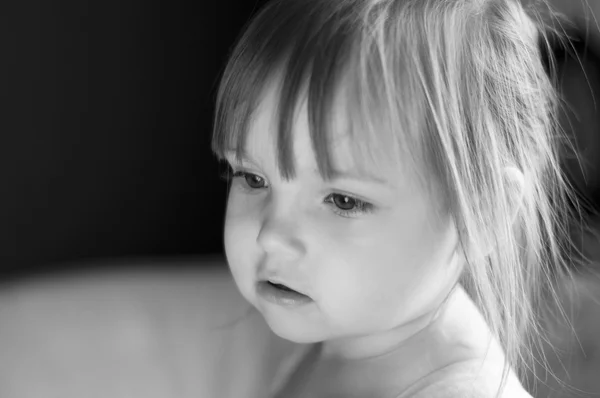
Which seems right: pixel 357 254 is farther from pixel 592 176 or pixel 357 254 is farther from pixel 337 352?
pixel 592 176

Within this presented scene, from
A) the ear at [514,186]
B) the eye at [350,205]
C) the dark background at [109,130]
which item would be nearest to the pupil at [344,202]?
the eye at [350,205]

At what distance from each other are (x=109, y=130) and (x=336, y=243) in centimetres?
87

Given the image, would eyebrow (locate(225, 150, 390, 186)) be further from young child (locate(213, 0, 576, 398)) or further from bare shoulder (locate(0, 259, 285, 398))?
bare shoulder (locate(0, 259, 285, 398))

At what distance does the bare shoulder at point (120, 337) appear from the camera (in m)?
0.93

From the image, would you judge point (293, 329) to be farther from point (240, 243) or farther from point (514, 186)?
point (514, 186)

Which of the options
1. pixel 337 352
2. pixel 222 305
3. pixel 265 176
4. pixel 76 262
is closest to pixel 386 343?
pixel 337 352

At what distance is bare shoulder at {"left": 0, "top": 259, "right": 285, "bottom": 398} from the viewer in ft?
3.06

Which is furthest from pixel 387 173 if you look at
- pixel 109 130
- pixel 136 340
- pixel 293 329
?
pixel 109 130

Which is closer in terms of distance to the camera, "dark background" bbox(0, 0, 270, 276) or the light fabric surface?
the light fabric surface

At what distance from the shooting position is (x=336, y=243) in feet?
1.78

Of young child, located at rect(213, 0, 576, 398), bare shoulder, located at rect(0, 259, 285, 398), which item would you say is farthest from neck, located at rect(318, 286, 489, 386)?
bare shoulder, located at rect(0, 259, 285, 398)

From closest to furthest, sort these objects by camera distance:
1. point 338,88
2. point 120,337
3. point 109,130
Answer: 1. point 338,88
2. point 120,337
3. point 109,130

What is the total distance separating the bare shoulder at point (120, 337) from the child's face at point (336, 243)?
313mm

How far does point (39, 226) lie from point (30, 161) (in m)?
0.11
